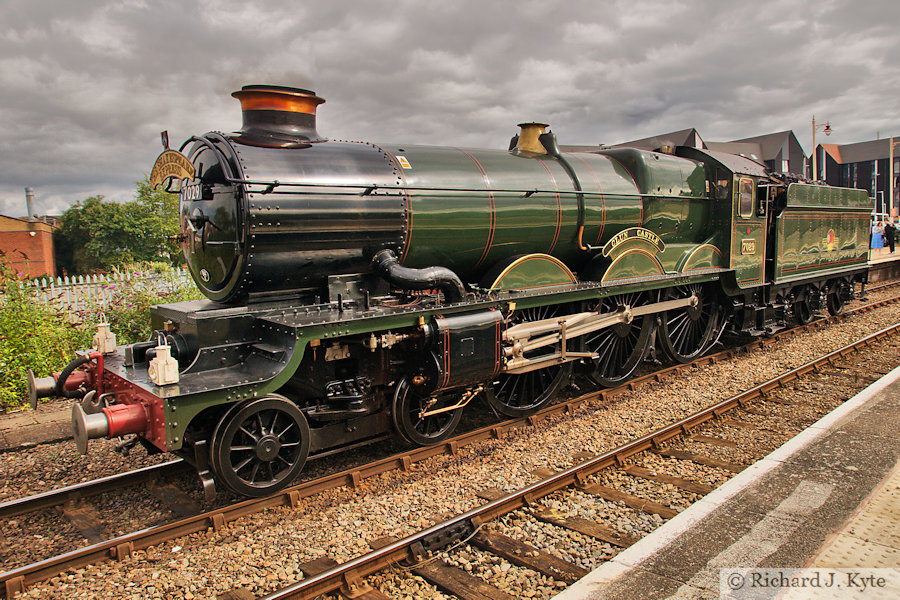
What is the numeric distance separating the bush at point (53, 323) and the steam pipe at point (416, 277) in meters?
5.80

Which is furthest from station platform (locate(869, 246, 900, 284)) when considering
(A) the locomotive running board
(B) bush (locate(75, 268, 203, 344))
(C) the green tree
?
(C) the green tree

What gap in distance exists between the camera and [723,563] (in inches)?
139

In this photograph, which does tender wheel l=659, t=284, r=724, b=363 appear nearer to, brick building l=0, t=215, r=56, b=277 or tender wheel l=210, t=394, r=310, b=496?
tender wheel l=210, t=394, r=310, b=496

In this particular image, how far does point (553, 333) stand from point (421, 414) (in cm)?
204

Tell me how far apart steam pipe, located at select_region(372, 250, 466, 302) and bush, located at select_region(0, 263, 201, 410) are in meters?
5.80

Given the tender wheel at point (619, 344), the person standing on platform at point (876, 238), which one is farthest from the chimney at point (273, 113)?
the person standing on platform at point (876, 238)

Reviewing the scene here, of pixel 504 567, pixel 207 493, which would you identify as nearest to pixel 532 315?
pixel 504 567

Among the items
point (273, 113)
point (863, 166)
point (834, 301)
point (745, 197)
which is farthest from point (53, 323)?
point (863, 166)

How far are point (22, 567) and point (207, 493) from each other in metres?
1.16

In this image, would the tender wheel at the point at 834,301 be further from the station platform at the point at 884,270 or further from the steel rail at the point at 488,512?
the station platform at the point at 884,270

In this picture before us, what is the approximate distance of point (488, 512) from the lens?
454cm

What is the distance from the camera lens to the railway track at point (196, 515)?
3.84 meters

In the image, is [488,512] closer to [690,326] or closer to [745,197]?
[690,326]

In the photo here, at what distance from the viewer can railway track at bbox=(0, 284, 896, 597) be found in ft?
12.6
